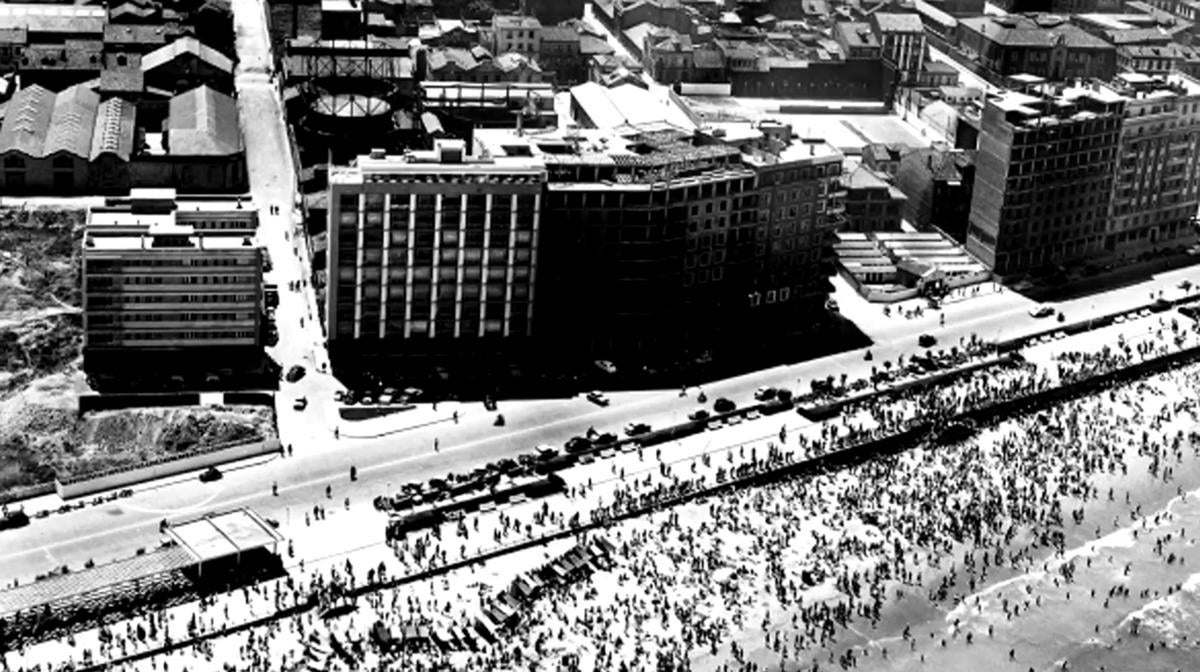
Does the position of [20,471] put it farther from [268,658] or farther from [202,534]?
[268,658]

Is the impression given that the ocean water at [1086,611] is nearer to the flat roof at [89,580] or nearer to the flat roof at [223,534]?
the flat roof at [223,534]

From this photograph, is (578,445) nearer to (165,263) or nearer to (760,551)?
(760,551)

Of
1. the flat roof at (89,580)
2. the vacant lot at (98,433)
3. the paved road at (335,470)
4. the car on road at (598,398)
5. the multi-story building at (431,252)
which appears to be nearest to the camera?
the flat roof at (89,580)

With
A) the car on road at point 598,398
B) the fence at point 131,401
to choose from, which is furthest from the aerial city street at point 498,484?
the fence at point 131,401

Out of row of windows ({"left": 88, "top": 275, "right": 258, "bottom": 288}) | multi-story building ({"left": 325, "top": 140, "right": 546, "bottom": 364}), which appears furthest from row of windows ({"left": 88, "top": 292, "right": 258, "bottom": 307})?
multi-story building ({"left": 325, "top": 140, "right": 546, "bottom": 364})

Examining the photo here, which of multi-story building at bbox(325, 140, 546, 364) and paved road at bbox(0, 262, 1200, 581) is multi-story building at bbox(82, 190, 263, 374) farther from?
paved road at bbox(0, 262, 1200, 581)

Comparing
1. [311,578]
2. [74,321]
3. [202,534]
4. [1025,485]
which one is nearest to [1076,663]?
[1025,485]
